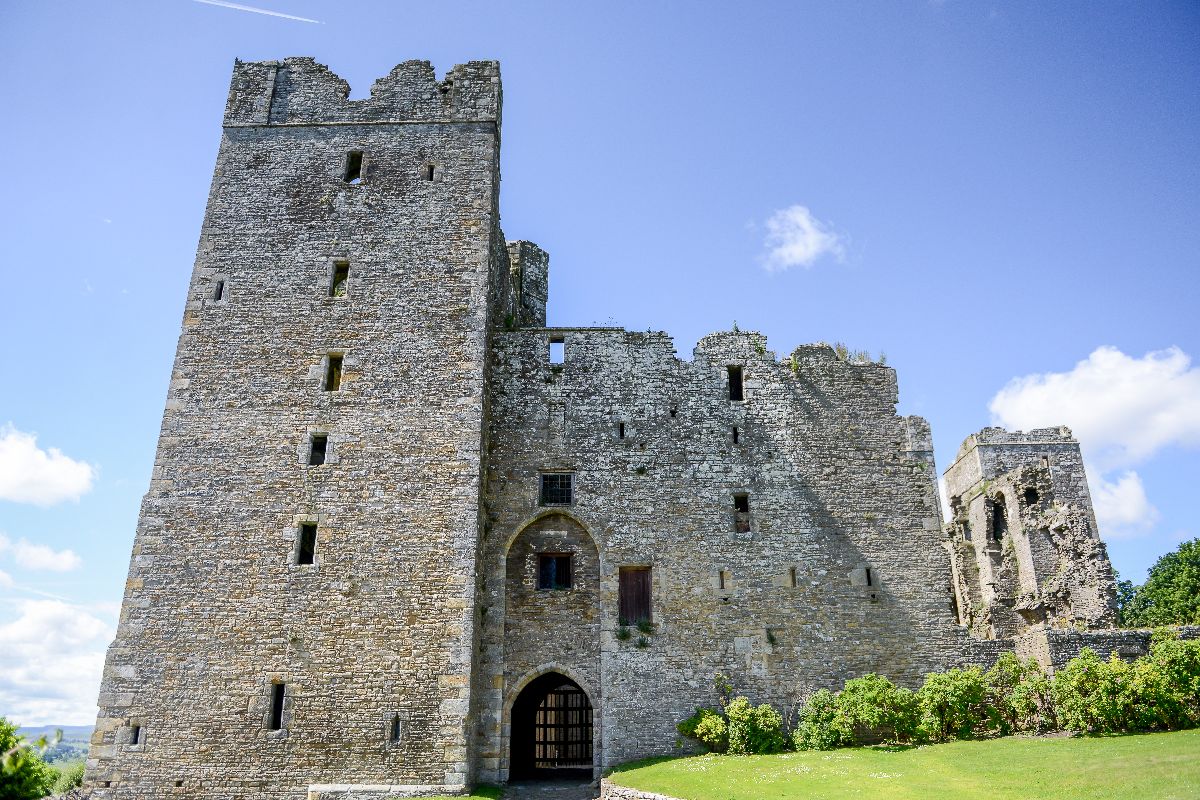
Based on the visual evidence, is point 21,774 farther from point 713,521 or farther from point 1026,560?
point 1026,560

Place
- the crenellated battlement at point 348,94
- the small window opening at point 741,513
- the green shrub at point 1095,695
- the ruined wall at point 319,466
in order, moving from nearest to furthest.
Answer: the green shrub at point 1095,695 < the ruined wall at point 319,466 < the small window opening at point 741,513 < the crenellated battlement at point 348,94

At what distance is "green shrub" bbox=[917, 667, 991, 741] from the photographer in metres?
18.2

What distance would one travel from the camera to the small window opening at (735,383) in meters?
22.6

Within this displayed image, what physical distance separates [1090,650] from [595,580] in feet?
37.4

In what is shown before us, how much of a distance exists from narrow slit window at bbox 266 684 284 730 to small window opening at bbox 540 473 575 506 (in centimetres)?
750

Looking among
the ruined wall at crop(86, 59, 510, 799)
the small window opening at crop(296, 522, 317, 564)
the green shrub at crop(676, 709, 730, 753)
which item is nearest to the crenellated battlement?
the ruined wall at crop(86, 59, 510, 799)

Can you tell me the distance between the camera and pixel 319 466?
65.0 feet

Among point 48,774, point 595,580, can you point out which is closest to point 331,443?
point 595,580

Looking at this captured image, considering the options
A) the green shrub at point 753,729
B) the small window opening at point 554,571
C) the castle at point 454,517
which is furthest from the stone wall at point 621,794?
the small window opening at point 554,571

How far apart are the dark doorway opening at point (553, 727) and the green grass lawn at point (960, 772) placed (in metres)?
4.06

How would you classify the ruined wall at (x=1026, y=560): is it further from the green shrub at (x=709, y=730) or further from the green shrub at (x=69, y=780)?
the green shrub at (x=69, y=780)

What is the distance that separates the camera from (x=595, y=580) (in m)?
20.7

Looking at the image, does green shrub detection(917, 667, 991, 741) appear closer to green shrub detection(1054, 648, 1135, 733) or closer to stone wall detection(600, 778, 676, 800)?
green shrub detection(1054, 648, 1135, 733)

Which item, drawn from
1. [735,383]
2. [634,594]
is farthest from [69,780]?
[735,383]
